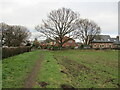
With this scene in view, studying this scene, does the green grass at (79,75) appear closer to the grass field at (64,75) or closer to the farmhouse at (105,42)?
the grass field at (64,75)

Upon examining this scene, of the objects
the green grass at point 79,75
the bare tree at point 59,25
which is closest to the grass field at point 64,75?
the green grass at point 79,75

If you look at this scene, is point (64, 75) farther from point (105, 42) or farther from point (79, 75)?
point (105, 42)

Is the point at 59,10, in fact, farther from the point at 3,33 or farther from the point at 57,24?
the point at 3,33

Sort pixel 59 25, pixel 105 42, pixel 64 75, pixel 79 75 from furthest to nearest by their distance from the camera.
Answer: pixel 105 42 → pixel 59 25 → pixel 79 75 → pixel 64 75

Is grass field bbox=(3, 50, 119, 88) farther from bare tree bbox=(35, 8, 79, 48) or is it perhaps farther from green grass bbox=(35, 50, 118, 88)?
bare tree bbox=(35, 8, 79, 48)

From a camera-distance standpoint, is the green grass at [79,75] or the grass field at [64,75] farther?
the green grass at [79,75]

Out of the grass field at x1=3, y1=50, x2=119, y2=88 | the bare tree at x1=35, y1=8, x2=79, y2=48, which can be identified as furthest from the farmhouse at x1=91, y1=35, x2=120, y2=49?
the grass field at x1=3, y1=50, x2=119, y2=88

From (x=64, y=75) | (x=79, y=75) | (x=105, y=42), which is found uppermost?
(x=105, y=42)

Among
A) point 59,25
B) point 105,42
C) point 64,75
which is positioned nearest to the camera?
point 64,75

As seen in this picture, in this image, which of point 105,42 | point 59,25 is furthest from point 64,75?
point 105,42

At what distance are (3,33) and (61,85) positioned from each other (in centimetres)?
4370

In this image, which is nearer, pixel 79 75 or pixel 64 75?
pixel 64 75

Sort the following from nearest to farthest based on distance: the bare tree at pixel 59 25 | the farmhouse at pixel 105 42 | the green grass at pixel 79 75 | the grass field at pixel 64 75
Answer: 1. the grass field at pixel 64 75
2. the green grass at pixel 79 75
3. the bare tree at pixel 59 25
4. the farmhouse at pixel 105 42

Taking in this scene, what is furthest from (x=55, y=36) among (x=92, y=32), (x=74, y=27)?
(x=92, y=32)
